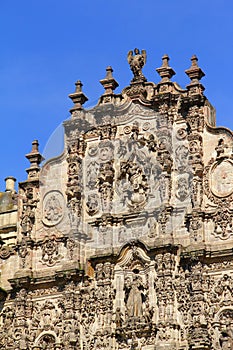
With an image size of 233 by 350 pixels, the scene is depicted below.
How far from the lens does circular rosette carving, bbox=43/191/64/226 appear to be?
28219 mm

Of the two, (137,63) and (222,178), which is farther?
(137,63)

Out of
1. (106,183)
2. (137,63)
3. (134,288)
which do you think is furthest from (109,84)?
(134,288)

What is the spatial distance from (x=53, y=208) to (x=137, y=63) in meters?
4.13

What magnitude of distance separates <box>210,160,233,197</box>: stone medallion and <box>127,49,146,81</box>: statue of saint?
316 centimetres

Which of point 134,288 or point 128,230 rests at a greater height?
point 128,230

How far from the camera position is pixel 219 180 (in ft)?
87.1

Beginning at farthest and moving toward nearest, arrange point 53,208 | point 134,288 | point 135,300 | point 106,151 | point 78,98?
point 78,98, point 53,208, point 106,151, point 134,288, point 135,300

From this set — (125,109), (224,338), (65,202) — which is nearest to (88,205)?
(65,202)

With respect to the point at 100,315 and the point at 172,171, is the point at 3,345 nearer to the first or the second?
the point at 100,315

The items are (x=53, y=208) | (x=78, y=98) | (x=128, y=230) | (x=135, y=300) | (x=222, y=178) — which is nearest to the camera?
(x=135, y=300)

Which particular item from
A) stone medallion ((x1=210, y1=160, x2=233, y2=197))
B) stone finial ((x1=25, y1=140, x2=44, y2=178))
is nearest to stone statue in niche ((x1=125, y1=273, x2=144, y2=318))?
stone medallion ((x1=210, y1=160, x2=233, y2=197))

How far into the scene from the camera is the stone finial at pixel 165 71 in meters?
27.7

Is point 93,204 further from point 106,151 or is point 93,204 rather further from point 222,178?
point 222,178

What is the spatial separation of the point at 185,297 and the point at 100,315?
212 cm
